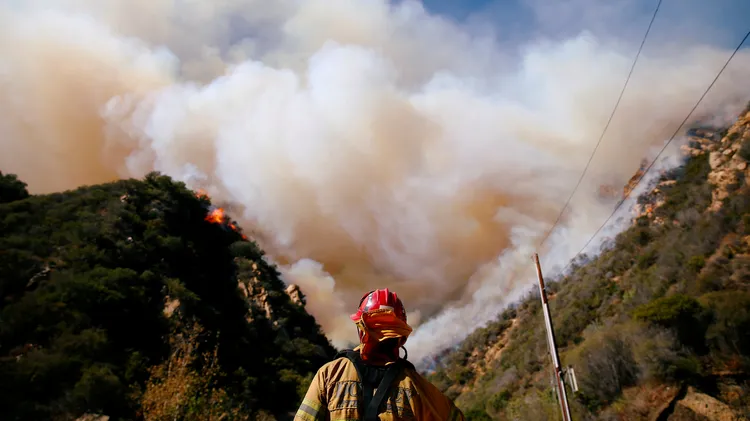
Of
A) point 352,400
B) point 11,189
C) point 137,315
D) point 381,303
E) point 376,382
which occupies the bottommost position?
point 352,400

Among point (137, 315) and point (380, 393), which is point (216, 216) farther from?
point (380, 393)

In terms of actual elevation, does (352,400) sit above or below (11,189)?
below

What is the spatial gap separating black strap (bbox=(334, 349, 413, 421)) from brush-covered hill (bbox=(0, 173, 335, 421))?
18514mm

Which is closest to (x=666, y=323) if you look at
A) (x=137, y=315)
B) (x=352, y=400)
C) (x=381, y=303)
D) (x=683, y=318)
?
(x=683, y=318)

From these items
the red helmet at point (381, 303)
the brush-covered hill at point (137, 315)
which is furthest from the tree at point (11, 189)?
the red helmet at point (381, 303)

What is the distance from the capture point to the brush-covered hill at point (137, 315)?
75.5ft

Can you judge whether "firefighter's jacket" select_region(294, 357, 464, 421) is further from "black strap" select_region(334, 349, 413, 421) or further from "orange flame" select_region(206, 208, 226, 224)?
"orange flame" select_region(206, 208, 226, 224)

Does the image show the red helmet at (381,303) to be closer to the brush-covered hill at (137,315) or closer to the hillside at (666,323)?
the brush-covered hill at (137,315)

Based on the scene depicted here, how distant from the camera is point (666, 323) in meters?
23.5

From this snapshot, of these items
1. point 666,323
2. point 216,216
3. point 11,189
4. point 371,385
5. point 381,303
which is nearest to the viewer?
point 371,385

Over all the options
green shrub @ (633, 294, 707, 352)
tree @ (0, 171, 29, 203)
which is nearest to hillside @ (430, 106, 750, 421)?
green shrub @ (633, 294, 707, 352)

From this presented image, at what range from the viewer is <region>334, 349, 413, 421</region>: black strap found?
108 inches

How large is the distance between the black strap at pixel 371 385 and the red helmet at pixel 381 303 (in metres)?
0.33

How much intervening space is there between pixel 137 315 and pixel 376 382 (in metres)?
39.8
